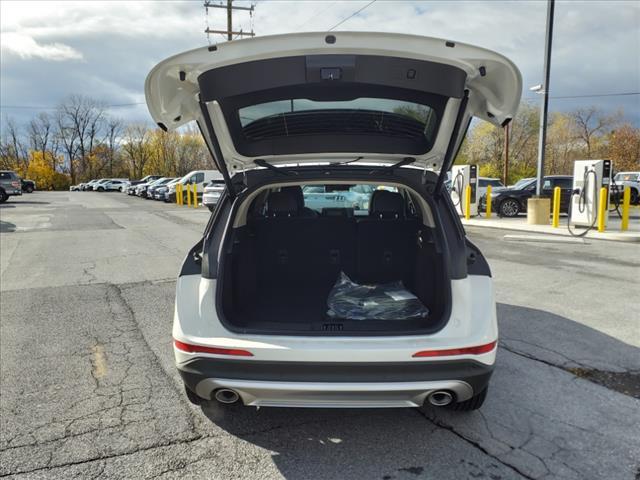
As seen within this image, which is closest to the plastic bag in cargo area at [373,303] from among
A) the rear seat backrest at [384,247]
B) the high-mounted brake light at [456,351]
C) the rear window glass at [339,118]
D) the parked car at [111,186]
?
the rear seat backrest at [384,247]

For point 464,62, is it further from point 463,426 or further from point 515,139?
point 515,139

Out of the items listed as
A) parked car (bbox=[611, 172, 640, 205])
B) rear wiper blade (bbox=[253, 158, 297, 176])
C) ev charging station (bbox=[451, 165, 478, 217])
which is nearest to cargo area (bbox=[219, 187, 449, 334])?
rear wiper blade (bbox=[253, 158, 297, 176])

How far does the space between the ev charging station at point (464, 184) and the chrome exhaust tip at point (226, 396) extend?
15.8m

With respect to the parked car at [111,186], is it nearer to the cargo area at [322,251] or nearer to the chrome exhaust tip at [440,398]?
the cargo area at [322,251]

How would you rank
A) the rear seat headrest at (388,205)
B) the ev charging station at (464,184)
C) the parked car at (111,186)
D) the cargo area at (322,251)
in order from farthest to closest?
the parked car at (111,186) < the ev charging station at (464,184) < the rear seat headrest at (388,205) < the cargo area at (322,251)

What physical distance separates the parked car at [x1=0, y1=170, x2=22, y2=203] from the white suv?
103ft

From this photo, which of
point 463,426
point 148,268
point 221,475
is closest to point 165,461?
point 221,475

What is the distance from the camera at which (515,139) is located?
4419 cm

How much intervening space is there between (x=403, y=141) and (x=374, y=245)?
1251 mm

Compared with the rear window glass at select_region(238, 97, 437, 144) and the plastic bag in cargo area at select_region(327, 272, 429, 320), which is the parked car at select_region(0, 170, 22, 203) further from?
the rear window glass at select_region(238, 97, 437, 144)

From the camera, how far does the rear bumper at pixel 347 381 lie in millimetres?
2307

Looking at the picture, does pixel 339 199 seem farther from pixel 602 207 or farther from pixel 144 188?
pixel 144 188

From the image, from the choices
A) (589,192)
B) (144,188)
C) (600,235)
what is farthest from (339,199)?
(144,188)

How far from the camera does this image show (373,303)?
10.6ft
